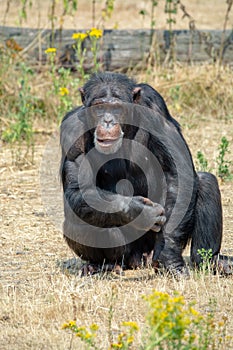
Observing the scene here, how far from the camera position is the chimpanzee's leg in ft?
19.6

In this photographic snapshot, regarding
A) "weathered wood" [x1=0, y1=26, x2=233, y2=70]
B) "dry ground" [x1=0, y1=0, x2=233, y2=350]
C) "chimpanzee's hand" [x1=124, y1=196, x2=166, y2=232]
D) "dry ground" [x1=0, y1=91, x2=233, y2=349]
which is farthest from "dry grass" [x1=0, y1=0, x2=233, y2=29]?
Result: "chimpanzee's hand" [x1=124, y1=196, x2=166, y2=232]

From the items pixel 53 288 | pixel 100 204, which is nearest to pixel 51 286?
pixel 53 288

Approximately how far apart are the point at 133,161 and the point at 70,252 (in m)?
1.08

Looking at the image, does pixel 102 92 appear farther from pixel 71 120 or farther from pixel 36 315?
pixel 36 315

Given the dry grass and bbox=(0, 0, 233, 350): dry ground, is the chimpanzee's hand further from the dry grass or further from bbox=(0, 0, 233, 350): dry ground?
the dry grass

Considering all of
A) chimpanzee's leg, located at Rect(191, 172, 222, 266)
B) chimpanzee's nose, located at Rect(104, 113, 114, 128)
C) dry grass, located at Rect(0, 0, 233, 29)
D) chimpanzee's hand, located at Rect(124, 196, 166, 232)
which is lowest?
chimpanzee's leg, located at Rect(191, 172, 222, 266)

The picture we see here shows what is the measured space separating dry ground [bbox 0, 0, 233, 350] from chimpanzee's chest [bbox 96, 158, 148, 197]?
2.09ft

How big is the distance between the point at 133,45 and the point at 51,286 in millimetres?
6958

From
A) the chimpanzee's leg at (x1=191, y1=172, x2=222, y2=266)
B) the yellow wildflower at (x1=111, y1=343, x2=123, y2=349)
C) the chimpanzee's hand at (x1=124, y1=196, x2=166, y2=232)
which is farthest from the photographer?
the chimpanzee's leg at (x1=191, y1=172, x2=222, y2=266)

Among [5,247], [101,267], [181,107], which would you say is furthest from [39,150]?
[101,267]

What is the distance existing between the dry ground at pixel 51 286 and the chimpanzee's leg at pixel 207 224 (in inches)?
14.7

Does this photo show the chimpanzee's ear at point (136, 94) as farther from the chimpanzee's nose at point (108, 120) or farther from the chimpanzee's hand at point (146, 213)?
the chimpanzee's hand at point (146, 213)

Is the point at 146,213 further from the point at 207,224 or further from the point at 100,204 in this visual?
the point at 207,224

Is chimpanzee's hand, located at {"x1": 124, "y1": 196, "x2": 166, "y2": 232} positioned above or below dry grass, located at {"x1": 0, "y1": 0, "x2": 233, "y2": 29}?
below
